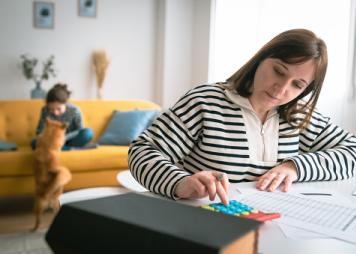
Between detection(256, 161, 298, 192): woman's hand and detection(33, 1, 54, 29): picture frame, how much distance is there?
11.7 feet

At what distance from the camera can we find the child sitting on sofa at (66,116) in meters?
3.04

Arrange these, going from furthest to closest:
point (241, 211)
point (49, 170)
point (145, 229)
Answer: point (49, 170) < point (241, 211) < point (145, 229)

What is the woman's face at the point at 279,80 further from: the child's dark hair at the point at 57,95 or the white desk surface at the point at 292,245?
the child's dark hair at the point at 57,95

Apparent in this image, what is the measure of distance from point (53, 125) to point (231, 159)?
1.87m

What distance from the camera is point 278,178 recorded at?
1009 millimetres

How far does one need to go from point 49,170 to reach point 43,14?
2082mm

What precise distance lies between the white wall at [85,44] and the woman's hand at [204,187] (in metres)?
3.57

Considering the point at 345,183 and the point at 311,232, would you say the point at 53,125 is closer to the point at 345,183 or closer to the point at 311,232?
the point at 345,183

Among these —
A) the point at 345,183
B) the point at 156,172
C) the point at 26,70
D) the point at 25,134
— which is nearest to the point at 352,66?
the point at 345,183

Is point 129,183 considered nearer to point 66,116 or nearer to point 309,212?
point 66,116

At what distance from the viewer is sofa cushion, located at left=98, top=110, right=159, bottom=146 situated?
3.36 meters

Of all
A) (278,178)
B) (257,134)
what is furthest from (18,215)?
(278,178)

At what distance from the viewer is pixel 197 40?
442cm

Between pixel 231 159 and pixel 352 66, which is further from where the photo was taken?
pixel 352 66
